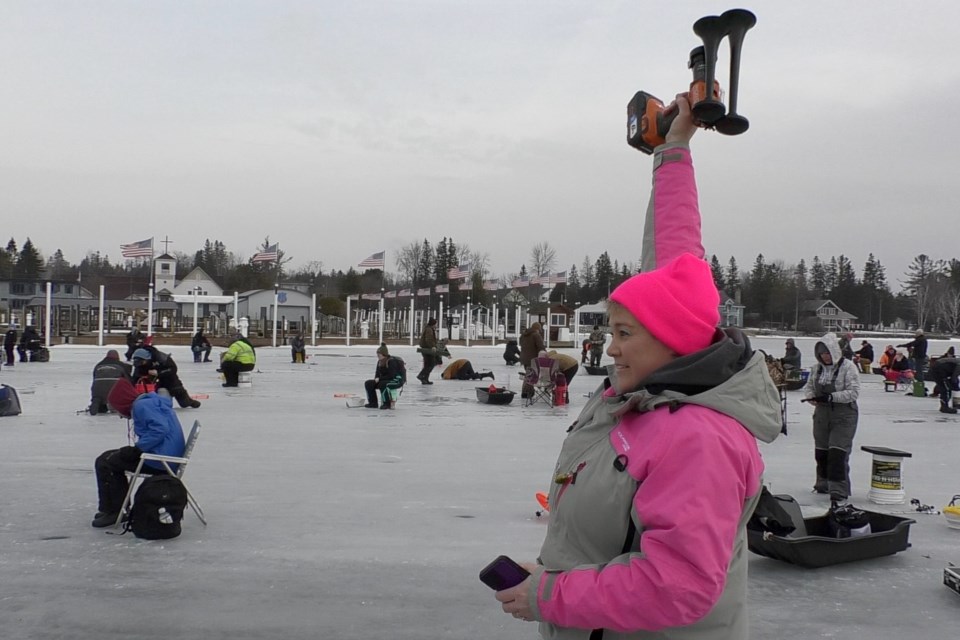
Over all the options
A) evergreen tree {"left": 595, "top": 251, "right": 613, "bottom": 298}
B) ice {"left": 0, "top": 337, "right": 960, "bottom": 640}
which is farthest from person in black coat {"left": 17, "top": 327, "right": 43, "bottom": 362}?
evergreen tree {"left": 595, "top": 251, "right": 613, "bottom": 298}

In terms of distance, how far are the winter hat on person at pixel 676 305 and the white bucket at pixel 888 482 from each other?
6.37 meters

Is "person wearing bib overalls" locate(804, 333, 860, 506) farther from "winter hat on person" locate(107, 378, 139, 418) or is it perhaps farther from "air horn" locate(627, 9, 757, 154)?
"winter hat on person" locate(107, 378, 139, 418)

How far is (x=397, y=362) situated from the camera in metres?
14.9

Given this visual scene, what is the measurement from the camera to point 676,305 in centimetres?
192

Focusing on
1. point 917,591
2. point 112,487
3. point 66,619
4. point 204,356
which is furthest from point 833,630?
point 204,356

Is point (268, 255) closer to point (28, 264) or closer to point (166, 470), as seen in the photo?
point (166, 470)

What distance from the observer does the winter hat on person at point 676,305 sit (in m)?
1.92

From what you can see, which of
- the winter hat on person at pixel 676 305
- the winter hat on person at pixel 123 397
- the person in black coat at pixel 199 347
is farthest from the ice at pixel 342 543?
the person in black coat at pixel 199 347

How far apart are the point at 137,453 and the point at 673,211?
16.9 ft

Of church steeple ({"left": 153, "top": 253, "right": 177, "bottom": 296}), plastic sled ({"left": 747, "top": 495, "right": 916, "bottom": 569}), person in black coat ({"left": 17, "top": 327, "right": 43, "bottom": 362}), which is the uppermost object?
church steeple ({"left": 153, "top": 253, "right": 177, "bottom": 296})

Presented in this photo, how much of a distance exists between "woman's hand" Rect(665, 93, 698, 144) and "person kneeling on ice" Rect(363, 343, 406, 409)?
1228cm

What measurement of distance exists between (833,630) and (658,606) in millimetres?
3274

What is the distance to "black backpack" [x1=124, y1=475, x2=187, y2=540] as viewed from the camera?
19.0ft

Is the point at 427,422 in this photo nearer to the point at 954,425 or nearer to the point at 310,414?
the point at 310,414
